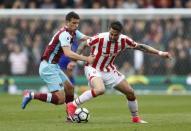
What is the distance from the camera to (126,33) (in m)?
26.2

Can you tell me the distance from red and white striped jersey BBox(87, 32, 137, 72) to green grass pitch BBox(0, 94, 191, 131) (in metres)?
1.08

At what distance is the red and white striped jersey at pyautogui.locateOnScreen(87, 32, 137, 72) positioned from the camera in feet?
46.2

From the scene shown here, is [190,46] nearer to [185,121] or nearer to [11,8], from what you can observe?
[11,8]

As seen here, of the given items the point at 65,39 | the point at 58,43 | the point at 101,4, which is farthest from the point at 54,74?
the point at 101,4

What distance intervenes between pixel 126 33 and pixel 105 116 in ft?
35.4

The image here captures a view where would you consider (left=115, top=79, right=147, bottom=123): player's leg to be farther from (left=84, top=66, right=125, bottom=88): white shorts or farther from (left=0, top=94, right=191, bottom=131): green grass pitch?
(left=0, top=94, right=191, bottom=131): green grass pitch

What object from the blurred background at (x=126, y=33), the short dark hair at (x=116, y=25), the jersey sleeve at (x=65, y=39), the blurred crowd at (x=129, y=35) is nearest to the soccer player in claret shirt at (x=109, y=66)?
the short dark hair at (x=116, y=25)

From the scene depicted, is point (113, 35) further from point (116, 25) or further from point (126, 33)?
point (126, 33)

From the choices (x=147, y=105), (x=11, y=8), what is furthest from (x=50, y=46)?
(x=11, y=8)

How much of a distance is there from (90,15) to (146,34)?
2.14m

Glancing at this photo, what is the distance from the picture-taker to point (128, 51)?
86.6 ft

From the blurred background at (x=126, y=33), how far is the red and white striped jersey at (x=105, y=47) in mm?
11538

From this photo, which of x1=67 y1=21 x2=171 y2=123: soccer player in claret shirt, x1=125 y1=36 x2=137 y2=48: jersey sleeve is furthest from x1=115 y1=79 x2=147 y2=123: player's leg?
x1=125 y1=36 x2=137 y2=48: jersey sleeve

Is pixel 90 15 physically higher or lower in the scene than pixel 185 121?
higher
